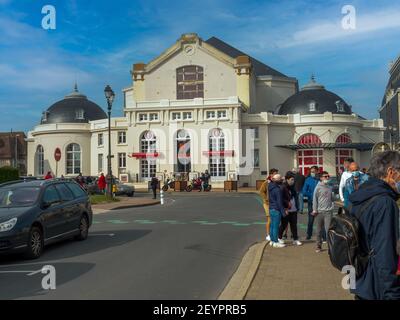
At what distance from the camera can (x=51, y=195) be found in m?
11.5

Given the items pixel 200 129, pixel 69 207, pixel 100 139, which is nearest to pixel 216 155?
pixel 200 129

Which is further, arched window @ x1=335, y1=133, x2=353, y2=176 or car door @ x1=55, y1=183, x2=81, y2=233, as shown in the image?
arched window @ x1=335, y1=133, x2=353, y2=176

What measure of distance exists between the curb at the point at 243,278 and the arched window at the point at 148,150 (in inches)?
1805

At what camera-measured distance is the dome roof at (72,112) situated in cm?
6469

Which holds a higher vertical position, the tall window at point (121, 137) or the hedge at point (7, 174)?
the tall window at point (121, 137)

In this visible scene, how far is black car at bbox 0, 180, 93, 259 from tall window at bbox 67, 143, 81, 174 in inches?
1996

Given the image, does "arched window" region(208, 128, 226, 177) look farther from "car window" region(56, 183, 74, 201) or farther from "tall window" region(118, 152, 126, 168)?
"car window" region(56, 183, 74, 201)

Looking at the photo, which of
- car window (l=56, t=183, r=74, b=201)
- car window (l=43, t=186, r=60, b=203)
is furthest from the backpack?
car window (l=56, t=183, r=74, b=201)

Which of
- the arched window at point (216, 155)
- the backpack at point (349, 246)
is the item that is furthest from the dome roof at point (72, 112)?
the backpack at point (349, 246)

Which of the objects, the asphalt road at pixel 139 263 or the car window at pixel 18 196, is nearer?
the asphalt road at pixel 139 263

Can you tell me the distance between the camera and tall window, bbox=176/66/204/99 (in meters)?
61.1

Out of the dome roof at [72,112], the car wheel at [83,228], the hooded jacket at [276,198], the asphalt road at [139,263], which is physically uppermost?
the dome roof at [72,112]

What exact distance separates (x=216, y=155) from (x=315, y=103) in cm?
1489

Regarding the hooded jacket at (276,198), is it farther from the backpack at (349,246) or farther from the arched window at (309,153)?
the arched window at (309,153)
